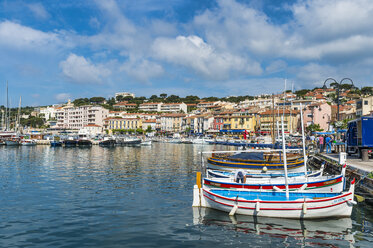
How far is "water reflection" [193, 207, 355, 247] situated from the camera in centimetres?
1362

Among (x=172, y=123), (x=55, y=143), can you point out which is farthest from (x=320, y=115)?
(x=55, y=143)

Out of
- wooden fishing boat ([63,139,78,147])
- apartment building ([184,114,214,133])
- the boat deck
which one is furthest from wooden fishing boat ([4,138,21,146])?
the boat deck

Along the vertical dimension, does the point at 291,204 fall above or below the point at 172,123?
below

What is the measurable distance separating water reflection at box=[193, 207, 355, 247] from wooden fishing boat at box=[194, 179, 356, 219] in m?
0.31

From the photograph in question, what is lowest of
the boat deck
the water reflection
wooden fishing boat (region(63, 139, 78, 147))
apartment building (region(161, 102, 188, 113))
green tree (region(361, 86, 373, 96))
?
the water reflection

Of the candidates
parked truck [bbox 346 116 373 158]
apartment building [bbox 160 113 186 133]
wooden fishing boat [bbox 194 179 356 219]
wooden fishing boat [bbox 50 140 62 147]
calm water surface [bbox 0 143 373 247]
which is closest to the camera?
calm water surface [bbox 0 143 373 247]

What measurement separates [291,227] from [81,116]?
6880 inches

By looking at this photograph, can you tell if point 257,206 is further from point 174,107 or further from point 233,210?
point 174,107

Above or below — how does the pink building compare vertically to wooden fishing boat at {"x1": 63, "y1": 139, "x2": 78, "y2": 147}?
above

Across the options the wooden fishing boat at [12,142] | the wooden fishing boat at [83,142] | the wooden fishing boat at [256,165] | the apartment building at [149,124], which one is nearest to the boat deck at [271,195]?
the wooden fishing boat at [256,165]

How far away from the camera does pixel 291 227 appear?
49.6 feet

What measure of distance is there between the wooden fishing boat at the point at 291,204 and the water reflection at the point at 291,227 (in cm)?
31

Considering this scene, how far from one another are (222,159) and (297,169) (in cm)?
780

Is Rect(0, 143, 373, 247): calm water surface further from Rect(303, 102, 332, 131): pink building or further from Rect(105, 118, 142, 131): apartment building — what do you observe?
Rect(105, 118, 142, 131): apartment building
